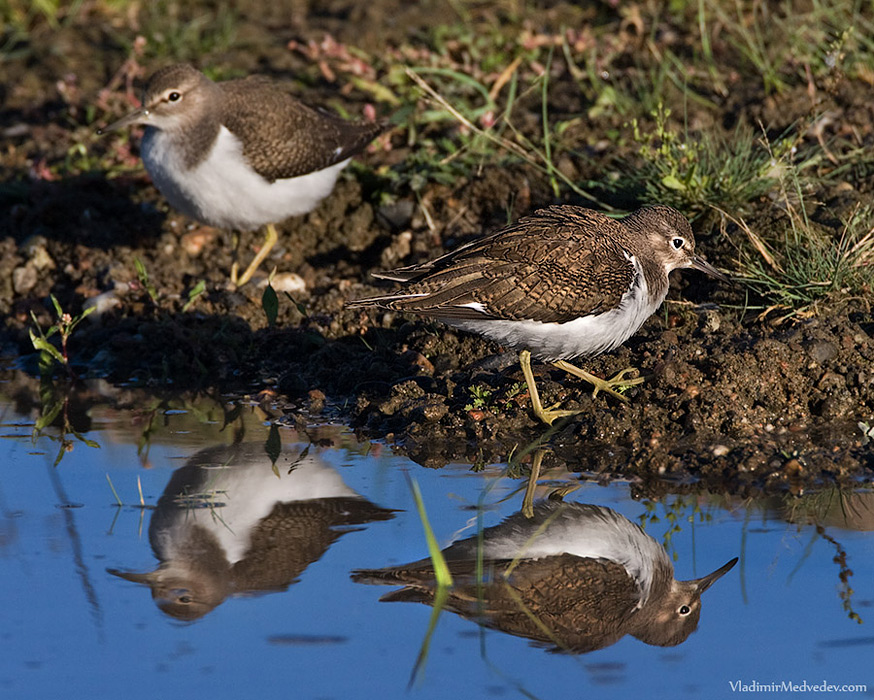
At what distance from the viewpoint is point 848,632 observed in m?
3.87

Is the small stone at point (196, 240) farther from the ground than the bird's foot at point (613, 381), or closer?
farther from the ground

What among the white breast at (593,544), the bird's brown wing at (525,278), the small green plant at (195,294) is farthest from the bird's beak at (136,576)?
the small green plant at (195,294)

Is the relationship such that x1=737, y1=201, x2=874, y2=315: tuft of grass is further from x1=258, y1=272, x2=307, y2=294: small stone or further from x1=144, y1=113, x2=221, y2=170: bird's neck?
x1=144, y1=113, x2=221, y2=170: bird's neck

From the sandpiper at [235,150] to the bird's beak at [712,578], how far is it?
433cm

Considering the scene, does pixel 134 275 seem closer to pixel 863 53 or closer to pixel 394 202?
pixel 394 202

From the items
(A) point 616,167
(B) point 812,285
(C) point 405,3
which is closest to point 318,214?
(A) point 616,167

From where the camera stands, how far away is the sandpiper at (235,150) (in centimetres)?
740

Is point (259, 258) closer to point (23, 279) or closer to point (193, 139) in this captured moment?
point (193, 139)

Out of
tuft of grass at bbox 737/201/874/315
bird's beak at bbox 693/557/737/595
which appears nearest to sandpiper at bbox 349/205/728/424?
tuft of grass at bbox 737/201/874/315

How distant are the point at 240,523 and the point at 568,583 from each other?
4.89 ft

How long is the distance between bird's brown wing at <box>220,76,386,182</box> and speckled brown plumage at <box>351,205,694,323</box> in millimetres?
1909

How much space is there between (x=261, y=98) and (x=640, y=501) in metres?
4.32

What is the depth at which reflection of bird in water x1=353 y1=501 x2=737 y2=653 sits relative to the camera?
3986 millimetres

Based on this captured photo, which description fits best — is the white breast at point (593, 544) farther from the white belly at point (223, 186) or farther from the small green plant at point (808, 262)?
the white belly at point (223, 186)
